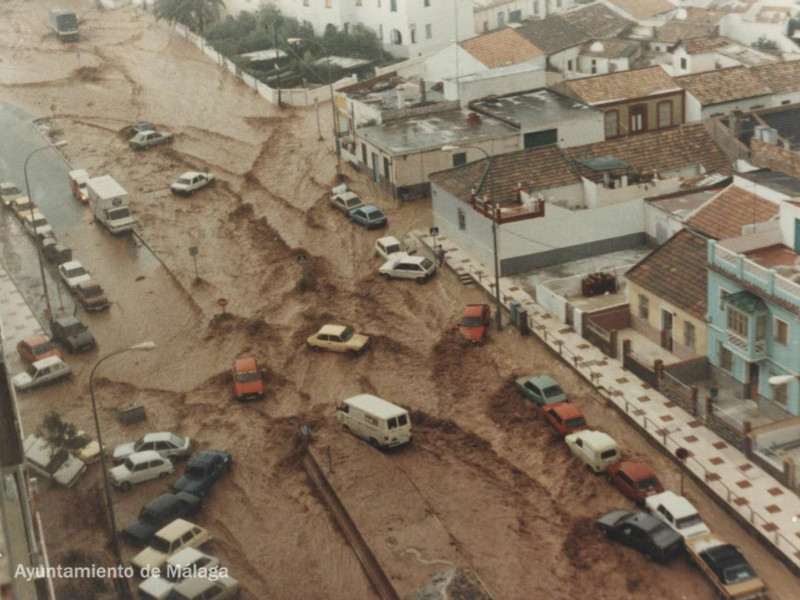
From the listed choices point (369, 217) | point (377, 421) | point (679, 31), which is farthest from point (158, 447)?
point (679, 31)

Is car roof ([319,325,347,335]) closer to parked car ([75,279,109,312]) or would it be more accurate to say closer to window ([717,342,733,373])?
parked car ([75,279,109,312])

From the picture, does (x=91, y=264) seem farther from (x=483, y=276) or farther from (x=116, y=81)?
(x=116, y=81)

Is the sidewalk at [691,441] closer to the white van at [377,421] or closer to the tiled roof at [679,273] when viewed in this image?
the tiled roof at [679,273]

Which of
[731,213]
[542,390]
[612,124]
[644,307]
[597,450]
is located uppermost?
[731,213]

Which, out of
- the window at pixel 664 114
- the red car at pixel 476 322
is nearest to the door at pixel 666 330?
the red car at pixel 476 322

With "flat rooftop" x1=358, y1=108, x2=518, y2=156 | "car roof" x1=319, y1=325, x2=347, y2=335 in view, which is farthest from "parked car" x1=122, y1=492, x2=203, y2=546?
"flat rooftop" x1=358, y1=108, x2=518, y2=156

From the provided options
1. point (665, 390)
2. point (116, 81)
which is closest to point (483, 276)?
point (665, 390)

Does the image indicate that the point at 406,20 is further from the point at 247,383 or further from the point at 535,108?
the point at 247,383
